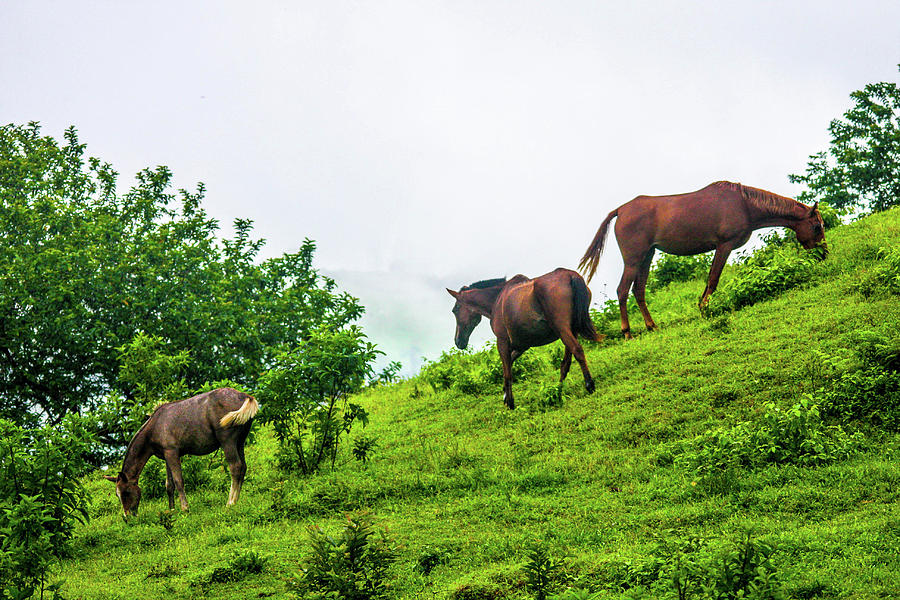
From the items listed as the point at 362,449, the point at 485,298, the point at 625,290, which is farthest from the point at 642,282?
the point at 362,449

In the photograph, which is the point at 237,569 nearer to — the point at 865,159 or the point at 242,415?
the point at 242,415

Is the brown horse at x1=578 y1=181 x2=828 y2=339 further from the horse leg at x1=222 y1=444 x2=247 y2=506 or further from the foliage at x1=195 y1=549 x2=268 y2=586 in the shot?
the foliage at x1=195 y1=549 x2=268 y2=586

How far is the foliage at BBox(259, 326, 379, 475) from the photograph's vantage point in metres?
14.6

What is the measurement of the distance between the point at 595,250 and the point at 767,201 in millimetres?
3858

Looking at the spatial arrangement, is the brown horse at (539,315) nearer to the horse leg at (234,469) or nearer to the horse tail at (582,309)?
the horse tail at (582,309)

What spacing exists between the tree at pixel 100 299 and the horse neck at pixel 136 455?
802 centimetres

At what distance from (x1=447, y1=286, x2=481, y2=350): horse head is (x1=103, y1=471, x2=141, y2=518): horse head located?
7.87 metres

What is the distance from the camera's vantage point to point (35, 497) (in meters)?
9.20

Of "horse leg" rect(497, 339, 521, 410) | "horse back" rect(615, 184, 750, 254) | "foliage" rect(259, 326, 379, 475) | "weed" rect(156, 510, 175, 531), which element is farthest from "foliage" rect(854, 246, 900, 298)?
"weed" rect(156, 510, 175, 531)

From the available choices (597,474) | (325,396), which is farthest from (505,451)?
(325,396)

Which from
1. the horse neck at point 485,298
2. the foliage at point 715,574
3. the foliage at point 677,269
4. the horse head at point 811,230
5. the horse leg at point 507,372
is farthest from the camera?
the foliage at point 677,269

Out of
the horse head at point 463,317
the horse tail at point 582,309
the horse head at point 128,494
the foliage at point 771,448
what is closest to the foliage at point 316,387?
the horse head at point 128,494

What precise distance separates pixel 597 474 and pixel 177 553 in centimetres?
584

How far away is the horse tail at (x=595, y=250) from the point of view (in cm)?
2008
